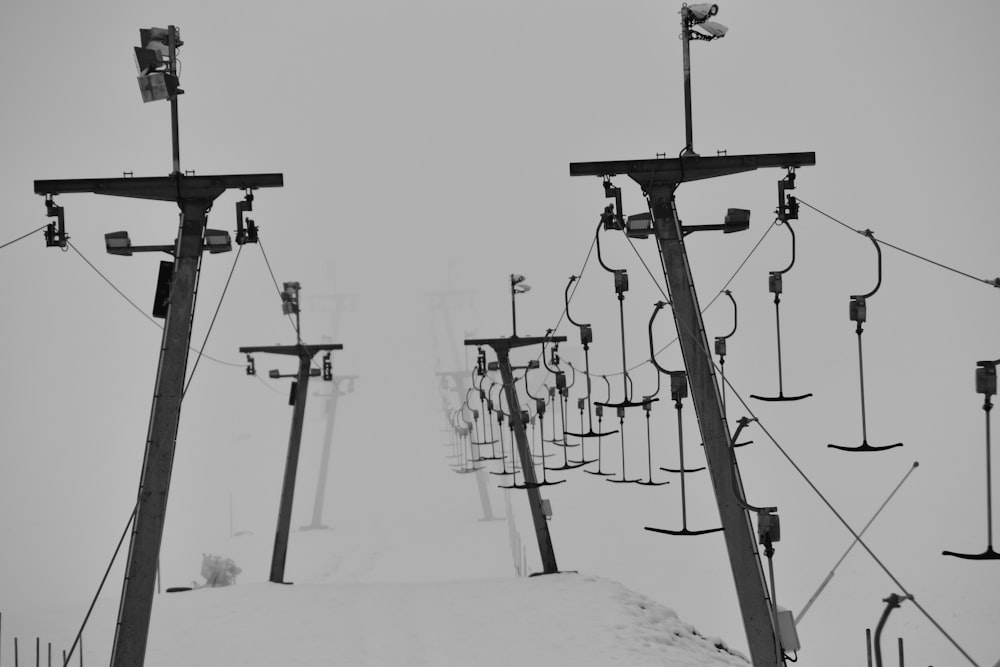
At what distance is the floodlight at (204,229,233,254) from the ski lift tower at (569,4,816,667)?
298 cm

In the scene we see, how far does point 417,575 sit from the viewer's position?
2877cm

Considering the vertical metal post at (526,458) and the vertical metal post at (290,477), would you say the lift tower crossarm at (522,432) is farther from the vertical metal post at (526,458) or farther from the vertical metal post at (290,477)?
the vertical metal post at (290,477)

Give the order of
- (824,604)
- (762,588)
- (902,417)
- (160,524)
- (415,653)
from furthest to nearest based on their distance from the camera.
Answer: (902,417) < (824,604) < (415,653) < (160,524) < (762,588)

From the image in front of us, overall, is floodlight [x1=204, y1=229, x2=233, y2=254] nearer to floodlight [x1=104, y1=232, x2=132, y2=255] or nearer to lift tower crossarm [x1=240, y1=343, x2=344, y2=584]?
floodlight [x1=104, y1=232, x2=132, y2=255]

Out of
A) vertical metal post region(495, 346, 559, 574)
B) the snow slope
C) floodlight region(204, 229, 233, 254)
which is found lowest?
the snow slope

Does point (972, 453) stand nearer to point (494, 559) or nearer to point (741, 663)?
point (494, 559)

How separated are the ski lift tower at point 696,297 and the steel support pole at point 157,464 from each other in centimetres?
332

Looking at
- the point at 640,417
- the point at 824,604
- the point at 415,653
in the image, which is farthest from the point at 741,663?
the point at 640,417

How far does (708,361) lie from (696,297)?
62 cm

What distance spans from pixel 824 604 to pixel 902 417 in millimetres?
16309

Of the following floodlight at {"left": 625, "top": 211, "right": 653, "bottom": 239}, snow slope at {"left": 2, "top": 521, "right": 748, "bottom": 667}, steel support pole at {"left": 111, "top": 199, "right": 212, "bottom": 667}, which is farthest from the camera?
snow slope at {"left": 2, "top": 521, "right": 748, "bottom": 667}

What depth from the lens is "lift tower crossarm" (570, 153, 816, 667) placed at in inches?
317

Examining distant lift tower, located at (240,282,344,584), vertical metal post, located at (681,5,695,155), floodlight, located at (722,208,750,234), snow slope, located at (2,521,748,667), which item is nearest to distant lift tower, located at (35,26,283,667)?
vertical metal post, located at (681,5,695,155)

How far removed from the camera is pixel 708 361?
26.9 ft
